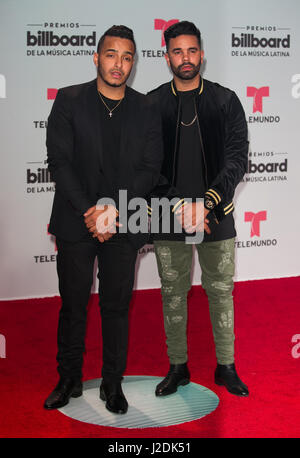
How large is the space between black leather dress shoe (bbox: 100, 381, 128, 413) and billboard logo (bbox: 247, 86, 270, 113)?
10.1 feet

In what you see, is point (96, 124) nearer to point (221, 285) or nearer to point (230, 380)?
point (221, 285)

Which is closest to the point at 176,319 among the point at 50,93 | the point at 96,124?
the point at 96,124

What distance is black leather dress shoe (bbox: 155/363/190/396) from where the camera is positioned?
320 cm

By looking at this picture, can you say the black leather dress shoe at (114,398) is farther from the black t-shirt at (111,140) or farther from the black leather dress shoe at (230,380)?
the black t-shirt at (111,140)

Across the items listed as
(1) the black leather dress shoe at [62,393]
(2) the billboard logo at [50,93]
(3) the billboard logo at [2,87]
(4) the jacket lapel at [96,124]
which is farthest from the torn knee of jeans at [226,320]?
(3) the billboard logo at [2,87]

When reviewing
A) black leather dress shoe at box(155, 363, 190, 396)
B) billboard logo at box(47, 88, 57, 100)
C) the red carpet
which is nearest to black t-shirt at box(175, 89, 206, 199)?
black leather dress shoe at box(155, 363, 190, 396)

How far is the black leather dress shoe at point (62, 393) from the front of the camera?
3020 mm

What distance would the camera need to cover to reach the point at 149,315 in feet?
15.1

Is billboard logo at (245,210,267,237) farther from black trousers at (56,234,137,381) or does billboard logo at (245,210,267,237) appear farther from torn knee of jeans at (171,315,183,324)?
black trousers at (56,234,137,381)

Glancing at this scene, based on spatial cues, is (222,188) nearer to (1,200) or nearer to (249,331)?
(249,331)

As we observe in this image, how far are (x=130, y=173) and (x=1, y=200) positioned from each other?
227 centimetres

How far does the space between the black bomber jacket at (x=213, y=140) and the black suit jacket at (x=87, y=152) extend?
6.3 inches

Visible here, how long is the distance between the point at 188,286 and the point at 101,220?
705 millimetres
